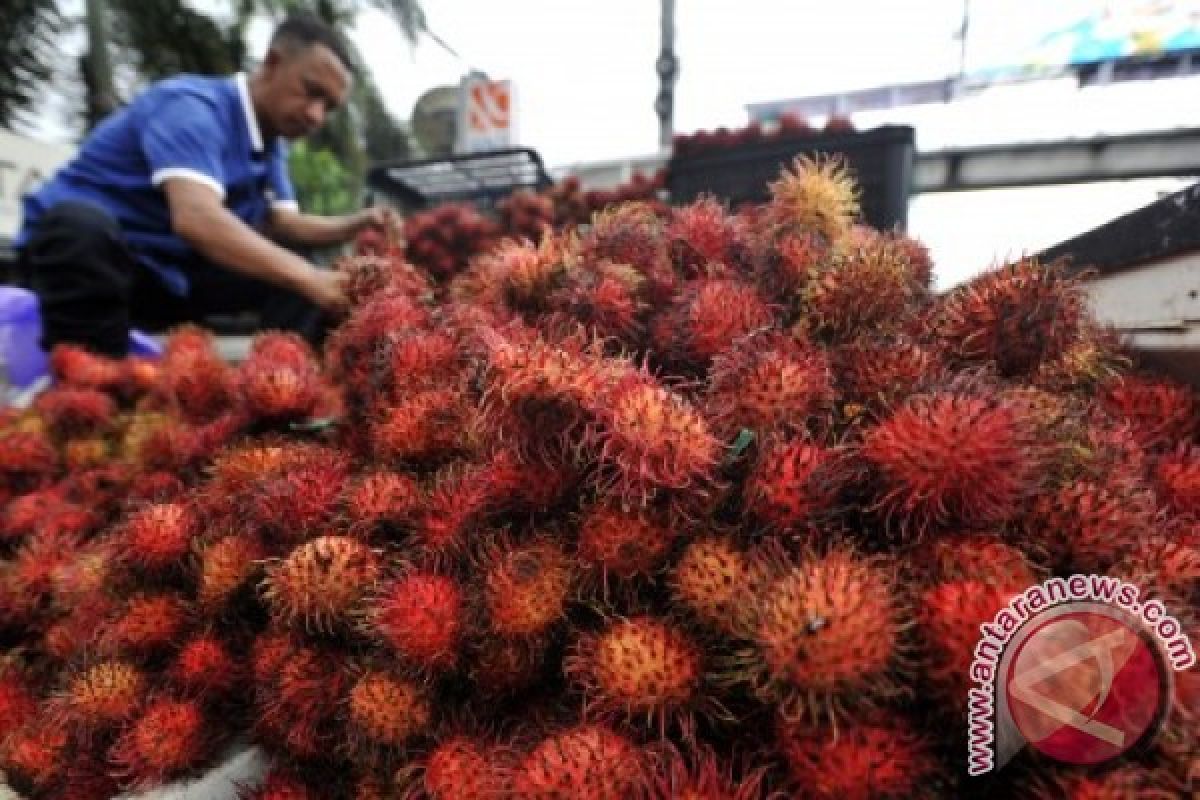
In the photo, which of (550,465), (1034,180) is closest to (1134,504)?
(550,465)

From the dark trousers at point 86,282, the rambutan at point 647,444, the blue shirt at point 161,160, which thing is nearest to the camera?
the rambutan at point 647,444

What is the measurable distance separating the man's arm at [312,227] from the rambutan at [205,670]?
2279mm

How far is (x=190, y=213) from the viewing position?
7.41 feet

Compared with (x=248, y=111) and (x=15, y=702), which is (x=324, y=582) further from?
(x=248, y=111)

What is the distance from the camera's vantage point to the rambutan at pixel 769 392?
673mm

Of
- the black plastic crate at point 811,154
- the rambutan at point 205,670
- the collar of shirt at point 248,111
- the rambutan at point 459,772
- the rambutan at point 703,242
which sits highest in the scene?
the collar of shirt at point 248,111

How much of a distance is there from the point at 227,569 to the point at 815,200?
33.6 inches

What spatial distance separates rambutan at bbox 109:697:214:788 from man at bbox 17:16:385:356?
3.46 feet

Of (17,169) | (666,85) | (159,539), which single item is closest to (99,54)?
(17,169)

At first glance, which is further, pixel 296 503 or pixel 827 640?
pixel 296 503

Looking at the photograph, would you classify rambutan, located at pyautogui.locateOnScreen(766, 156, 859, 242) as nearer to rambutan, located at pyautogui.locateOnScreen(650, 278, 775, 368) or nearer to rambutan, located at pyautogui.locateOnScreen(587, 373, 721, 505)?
rambutan, located at pyautogui.locateOnScreen(650, 278, 775, 368)

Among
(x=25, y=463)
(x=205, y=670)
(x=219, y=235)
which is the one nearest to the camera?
(x=205, y=670)

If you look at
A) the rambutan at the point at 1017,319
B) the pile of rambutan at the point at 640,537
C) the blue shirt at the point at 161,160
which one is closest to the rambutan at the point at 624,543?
the pile of rambutan at the point at 640,537

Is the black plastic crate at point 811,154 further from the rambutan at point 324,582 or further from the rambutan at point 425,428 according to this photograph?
the rambutan at point 324,582
